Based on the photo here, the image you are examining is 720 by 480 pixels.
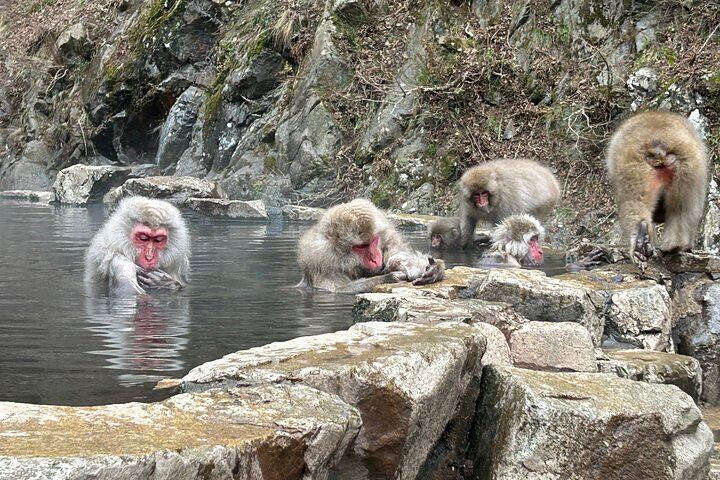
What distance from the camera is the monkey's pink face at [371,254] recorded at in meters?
5.88

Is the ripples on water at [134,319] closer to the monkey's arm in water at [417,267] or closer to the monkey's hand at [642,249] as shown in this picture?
the monkey's arm in water at [417,267]

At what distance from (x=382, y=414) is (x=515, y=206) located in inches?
222

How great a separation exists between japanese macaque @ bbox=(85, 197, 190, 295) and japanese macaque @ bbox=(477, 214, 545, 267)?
7.40 feet

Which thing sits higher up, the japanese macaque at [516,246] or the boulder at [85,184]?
the boulder at [85,184]

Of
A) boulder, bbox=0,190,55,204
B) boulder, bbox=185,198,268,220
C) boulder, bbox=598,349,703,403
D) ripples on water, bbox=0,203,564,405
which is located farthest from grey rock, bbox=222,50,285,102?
boulder, bbox=598,349,703,403

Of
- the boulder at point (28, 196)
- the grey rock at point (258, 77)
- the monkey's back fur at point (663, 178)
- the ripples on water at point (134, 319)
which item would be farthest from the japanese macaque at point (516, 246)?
the boulder at point (28, 196)

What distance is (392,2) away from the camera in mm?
14336

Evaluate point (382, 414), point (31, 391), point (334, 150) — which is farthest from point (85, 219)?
point (382, 414)

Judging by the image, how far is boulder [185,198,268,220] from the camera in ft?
39.4

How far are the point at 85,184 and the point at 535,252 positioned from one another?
34.4ft

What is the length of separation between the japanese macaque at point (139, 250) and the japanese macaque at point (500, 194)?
2.87 meters

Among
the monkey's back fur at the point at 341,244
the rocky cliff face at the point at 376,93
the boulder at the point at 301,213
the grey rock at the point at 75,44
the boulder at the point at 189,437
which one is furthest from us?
the grey rock at the point at 75,44

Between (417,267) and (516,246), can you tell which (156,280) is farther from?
(516,246)

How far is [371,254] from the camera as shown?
5891 millimetres
